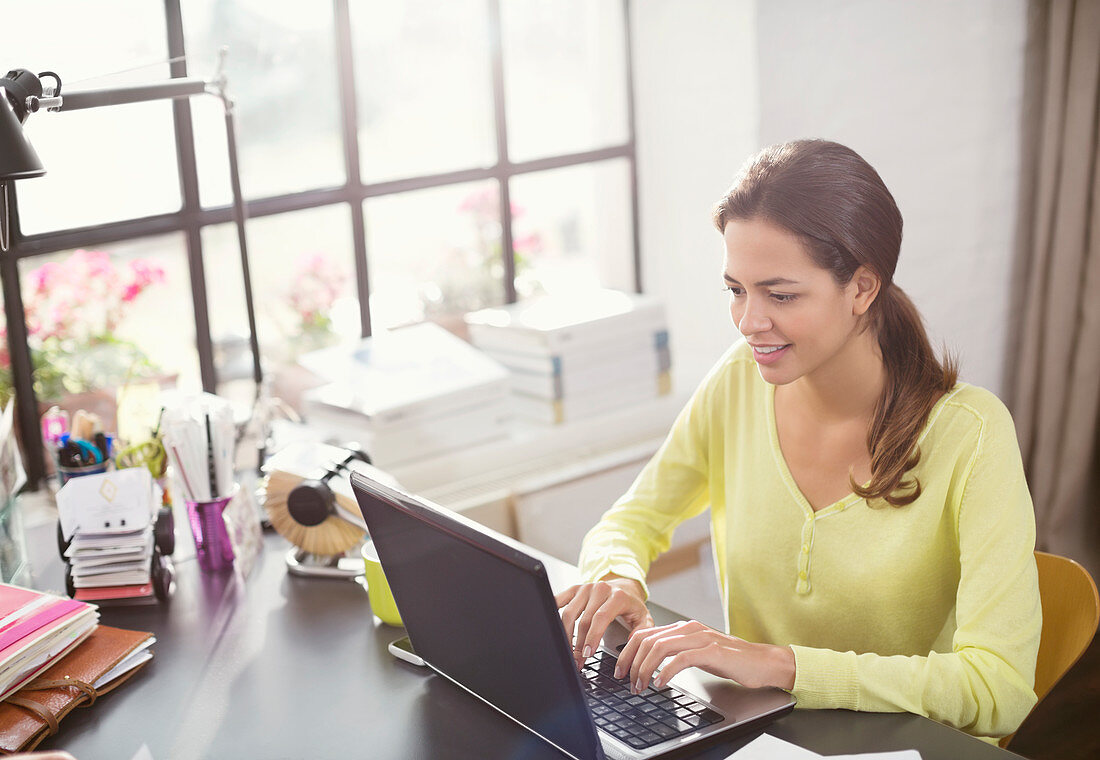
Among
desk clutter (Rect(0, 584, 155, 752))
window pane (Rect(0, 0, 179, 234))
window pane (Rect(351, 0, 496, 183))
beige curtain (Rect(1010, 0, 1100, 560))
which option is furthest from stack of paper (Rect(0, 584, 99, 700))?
beige curtain (Rect(1010, 0, 1100, 560))

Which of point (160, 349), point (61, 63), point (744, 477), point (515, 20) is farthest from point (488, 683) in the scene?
point (515, 20)

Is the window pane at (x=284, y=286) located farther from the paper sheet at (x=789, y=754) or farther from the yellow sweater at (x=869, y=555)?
the paper sheet at (x=789, y=754)

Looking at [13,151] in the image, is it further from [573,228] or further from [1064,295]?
[1064,295]

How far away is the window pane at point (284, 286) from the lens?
→ 90.0 inches

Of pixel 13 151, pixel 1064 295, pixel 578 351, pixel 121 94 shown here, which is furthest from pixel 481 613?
pixel 1064 295

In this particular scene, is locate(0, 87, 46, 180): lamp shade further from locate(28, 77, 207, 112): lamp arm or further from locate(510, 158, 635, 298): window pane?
locate(510, 158, 635, 298): window pane

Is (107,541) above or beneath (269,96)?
beneath

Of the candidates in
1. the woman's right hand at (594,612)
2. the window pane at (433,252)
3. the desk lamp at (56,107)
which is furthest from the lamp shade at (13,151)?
the window pane at (433,252)

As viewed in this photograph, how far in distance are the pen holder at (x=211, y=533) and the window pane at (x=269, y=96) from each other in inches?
29.9

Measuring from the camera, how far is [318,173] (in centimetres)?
237

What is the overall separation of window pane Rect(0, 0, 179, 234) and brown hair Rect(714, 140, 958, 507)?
46.5 inches

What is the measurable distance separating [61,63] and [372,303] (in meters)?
0.78

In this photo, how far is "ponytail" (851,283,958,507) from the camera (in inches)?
55.9

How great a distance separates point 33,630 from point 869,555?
3.35 ft
